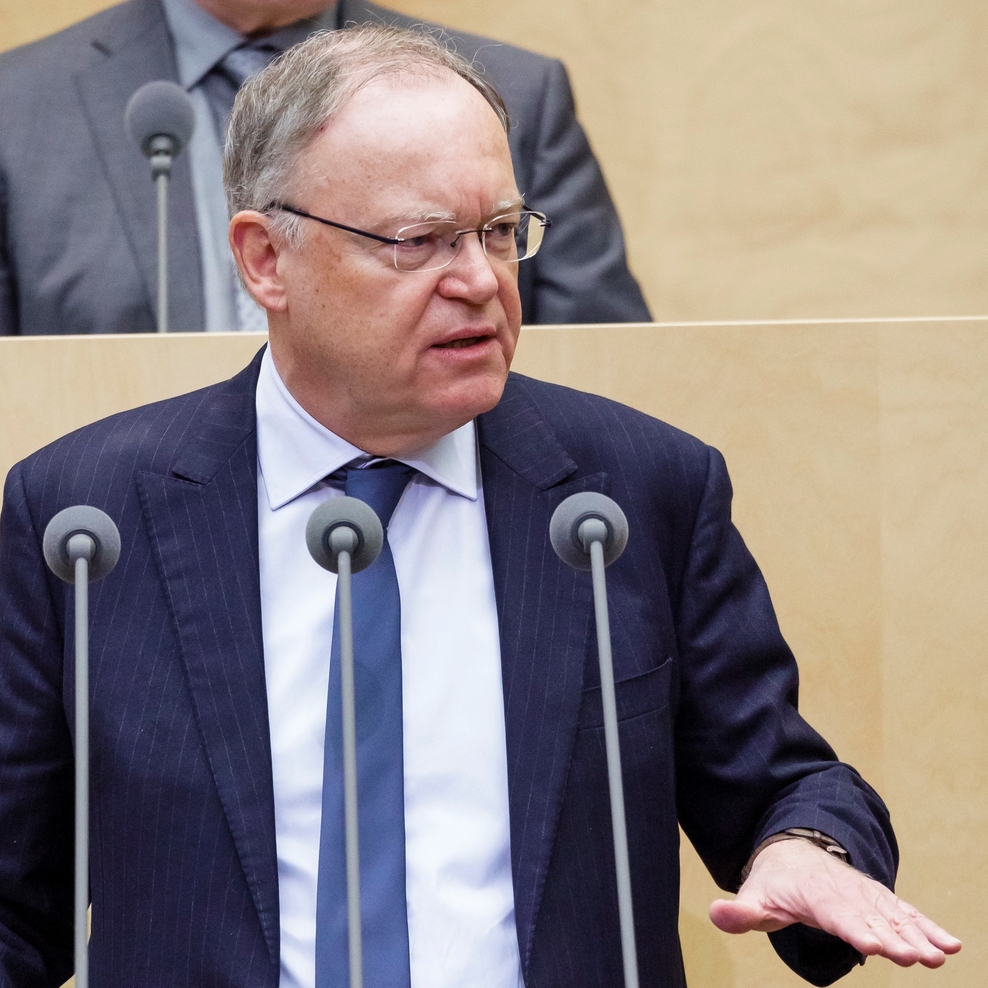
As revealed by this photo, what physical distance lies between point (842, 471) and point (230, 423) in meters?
0.63

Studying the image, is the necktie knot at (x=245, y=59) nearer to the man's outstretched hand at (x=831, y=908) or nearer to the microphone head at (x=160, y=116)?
the microphone head at (x=160, y=116)

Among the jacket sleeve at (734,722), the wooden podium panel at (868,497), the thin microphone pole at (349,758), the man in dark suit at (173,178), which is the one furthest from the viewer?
the man in dark suit at (173,178)

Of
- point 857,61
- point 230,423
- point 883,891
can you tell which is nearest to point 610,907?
point 883,891

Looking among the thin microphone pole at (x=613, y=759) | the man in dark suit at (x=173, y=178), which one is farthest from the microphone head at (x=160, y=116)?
the thin microphone pole at (x=613, y=759)

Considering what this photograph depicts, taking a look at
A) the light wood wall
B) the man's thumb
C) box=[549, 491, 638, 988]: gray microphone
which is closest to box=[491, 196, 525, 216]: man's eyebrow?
box=[549, 491, 638, 988]: gray microphone

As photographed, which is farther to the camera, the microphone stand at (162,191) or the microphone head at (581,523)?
the microphone stand at (162,191)

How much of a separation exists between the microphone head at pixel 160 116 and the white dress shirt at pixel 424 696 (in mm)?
535

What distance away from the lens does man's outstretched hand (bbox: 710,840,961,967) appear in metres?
1.02

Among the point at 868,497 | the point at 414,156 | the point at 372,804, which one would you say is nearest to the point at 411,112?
the point at 414,156

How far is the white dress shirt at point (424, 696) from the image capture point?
47.6 inches

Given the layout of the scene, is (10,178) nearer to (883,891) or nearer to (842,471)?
(842,471)

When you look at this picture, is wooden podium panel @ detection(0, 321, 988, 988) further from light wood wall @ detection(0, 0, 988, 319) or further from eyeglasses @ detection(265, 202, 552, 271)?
light wood wall @ detection(0, 0, 988, 319)

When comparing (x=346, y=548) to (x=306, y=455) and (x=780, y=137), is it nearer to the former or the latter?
(x=306, y=455)

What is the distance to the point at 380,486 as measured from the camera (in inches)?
51.8
